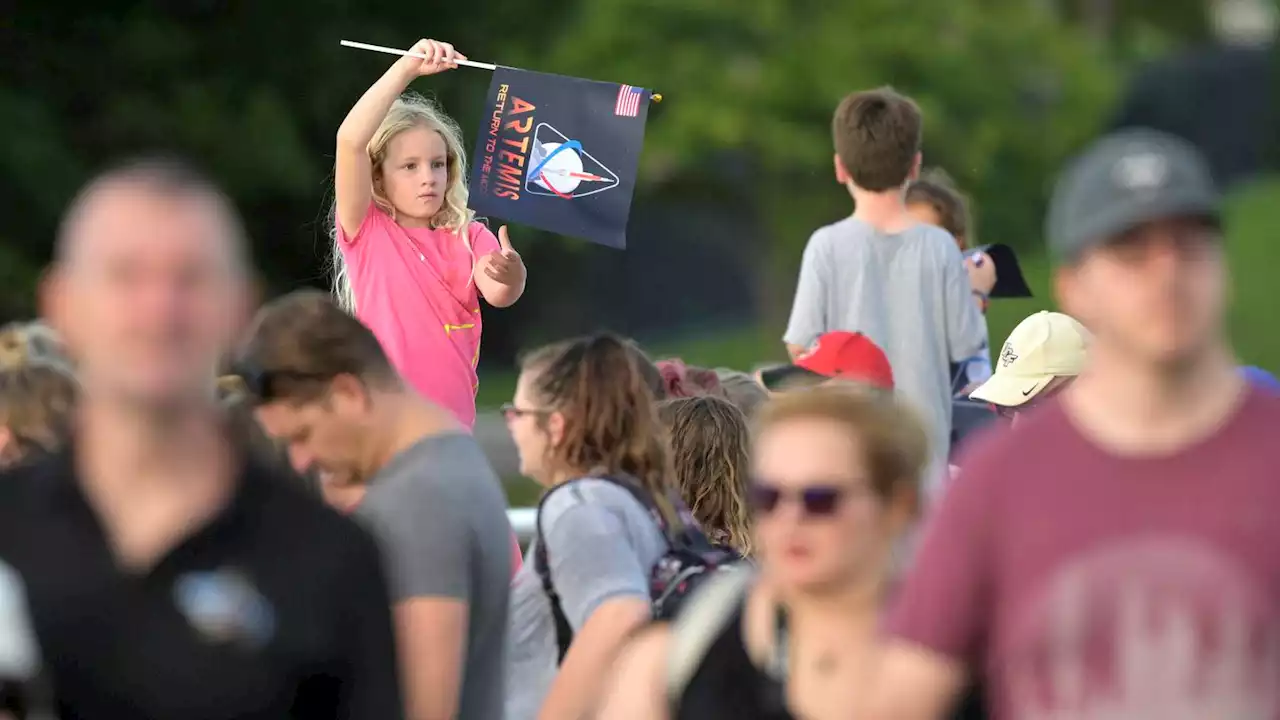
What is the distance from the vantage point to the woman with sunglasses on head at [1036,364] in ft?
23.9

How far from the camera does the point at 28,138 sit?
27562 millimetres

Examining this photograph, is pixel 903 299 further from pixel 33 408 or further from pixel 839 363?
pixel 33 408

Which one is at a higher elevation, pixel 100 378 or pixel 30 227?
pixel 100 378

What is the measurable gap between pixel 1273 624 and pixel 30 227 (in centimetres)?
2618

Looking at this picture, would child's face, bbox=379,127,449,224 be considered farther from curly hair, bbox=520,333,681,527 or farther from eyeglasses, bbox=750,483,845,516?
eyeglasses, bbox=750,483,845,516

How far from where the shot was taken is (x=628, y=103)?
25.6ft

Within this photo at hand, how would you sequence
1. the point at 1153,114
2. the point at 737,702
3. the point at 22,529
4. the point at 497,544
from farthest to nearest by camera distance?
the point at 1153,114, the point at 497,544, the point at 737,702, the point at 22,529

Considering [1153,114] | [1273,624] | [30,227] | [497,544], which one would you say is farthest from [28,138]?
[1273,624]

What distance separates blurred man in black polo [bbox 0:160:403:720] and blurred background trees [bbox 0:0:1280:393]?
923 inches

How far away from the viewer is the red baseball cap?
23.5 ft

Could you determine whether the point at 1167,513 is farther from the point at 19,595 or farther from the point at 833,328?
the point at 833,328

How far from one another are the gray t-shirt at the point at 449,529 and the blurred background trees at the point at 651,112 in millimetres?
22305

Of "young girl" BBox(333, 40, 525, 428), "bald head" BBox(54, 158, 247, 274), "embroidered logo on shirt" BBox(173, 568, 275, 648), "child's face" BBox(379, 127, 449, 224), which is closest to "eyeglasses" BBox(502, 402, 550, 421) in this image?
"young girl" BBox(333, 40, 525, 428)

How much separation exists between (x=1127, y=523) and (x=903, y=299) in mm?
5049
